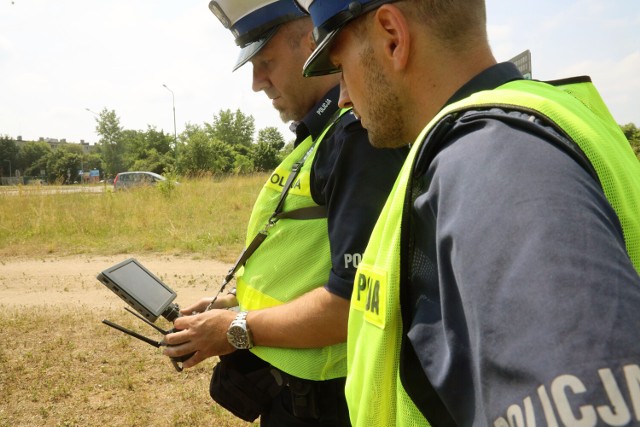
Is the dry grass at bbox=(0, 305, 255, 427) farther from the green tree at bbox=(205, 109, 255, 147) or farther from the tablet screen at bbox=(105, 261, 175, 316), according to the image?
the green tree at bbox=(205, 109, 255, 147)

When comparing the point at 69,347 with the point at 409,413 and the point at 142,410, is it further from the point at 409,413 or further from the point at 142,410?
the point at 409,413

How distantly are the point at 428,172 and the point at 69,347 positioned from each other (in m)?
5.08

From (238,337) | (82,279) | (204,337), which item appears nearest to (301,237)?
(238,337)

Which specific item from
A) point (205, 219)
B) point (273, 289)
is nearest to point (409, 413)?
point (273, 289)

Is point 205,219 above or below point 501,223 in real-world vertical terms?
below

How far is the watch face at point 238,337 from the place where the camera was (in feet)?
6.38

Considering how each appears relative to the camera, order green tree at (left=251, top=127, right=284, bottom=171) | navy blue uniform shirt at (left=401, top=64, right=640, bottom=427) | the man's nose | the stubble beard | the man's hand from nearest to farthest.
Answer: navy blue uniform shirt at (left=401, top=64, right=640, bottom=427)
the stubble beard
the man's hand
the man's nose
green tree at (left=251, top=127, right=284, bottom=171)

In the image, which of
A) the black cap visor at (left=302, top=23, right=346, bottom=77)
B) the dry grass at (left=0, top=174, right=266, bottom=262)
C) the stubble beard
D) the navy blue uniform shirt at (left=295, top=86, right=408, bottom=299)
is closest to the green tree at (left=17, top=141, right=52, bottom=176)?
the dry grass at (left=0, top=174, right=266, bottom=262)

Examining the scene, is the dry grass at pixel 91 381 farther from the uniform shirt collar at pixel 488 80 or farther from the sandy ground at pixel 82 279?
the uniform shirt collar at pixel 488 80

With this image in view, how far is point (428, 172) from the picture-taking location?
82 cm

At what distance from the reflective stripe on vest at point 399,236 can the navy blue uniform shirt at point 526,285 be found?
49 mm

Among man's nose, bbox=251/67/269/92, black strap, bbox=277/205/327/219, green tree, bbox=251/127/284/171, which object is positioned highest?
man's nose, bbox=251/67/269/92

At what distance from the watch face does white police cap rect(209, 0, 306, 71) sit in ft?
3.43

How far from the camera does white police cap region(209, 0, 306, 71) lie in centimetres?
209
